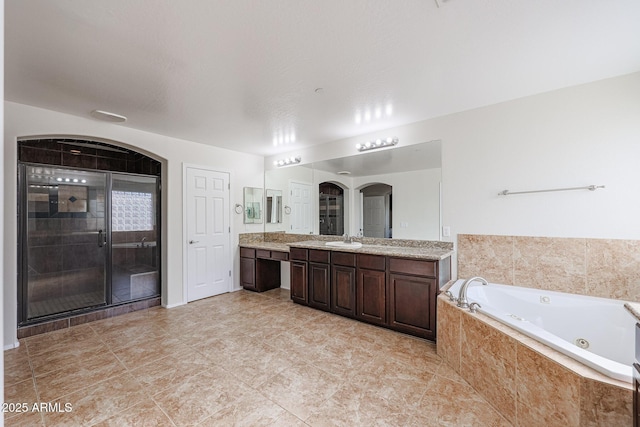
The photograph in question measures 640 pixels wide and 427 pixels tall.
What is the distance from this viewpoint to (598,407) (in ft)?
4.93

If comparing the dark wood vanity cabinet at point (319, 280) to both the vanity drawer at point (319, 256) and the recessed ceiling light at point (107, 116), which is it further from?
the recessed ceiling light at point (107, 116)

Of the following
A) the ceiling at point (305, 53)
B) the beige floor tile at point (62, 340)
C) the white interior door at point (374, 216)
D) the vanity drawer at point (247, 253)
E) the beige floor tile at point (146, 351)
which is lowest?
the beige floor tile at point (146, 351)

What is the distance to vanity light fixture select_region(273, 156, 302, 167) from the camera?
15.8 ft

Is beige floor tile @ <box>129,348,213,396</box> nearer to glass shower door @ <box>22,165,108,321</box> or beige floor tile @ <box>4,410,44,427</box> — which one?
beige floor tile @ <box>4,410,44,427</box>

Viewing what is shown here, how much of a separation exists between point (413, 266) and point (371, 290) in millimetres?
592

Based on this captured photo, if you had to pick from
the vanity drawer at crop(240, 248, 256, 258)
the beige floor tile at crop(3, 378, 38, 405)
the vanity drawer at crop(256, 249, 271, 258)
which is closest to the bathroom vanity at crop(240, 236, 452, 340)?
the vanity drawer at crop(256, 249, 271, 258)

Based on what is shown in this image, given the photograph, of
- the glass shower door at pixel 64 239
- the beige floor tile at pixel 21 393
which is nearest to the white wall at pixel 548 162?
the beige floor tile at pixel 21 393

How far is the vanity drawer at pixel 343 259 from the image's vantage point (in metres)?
3.53

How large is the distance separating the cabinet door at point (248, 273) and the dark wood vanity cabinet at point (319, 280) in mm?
1252

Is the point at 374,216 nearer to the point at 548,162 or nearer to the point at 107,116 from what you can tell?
the point at 548,162

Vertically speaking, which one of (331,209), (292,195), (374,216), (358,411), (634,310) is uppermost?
(292,195)

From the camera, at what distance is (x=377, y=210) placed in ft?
13.1

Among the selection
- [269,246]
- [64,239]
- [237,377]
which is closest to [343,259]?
[269,246]

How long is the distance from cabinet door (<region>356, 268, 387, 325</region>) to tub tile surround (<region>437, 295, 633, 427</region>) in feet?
2.69
